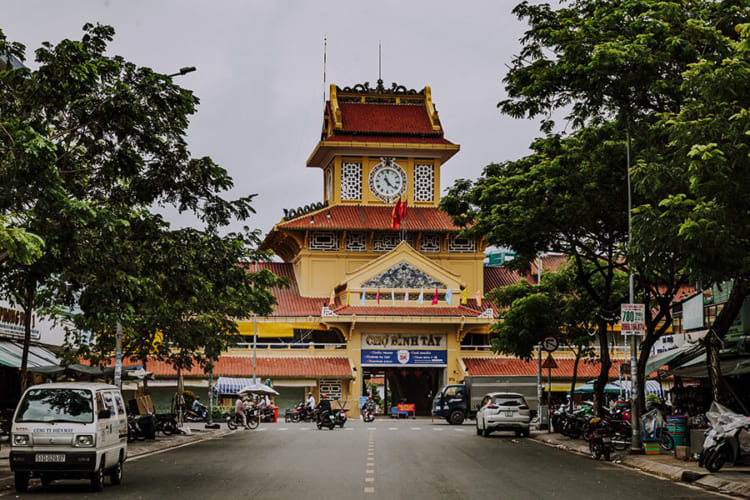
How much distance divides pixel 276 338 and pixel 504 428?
33902 millimetres

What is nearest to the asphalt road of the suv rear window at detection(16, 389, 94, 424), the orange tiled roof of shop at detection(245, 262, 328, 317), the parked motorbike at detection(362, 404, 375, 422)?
the suv rear window at detection(16, 389, 94, 424)

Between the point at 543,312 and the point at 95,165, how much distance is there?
67.6 ft

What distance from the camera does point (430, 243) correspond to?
68625mm

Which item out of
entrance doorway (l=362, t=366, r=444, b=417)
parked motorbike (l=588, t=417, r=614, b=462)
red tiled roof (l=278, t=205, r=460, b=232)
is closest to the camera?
parked motorbike (l=588, t=417, r=614, b=462)

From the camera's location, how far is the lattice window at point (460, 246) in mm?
69062

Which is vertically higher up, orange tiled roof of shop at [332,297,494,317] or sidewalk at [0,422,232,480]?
orange tiled roof of shop at [332,297,494,317]

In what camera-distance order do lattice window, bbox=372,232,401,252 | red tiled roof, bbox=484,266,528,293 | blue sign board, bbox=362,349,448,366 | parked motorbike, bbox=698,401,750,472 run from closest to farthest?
1. parked motorbike, bbox=698,401,750,472
2. blue sign board, bbox=362,349,448,366
3. lattice window, bbox=372,232,401,252
4. red tiled roof, bbox=484,266,528,293

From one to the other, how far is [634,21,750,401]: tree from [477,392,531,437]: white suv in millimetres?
18994

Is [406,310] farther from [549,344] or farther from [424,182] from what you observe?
[549,344]

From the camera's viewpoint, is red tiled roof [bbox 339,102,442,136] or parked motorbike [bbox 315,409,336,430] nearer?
parked motorbike [bbox 315,409,336,430]

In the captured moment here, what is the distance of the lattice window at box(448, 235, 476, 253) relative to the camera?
227 feet

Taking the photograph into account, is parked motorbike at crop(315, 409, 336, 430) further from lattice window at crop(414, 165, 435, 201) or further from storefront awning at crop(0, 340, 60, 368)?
lattice window at crop(414, 165, 435, 201)

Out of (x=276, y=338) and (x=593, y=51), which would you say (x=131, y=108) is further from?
(x=276, y=338)

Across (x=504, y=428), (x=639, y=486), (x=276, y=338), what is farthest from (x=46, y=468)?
(x=276, y=338)
